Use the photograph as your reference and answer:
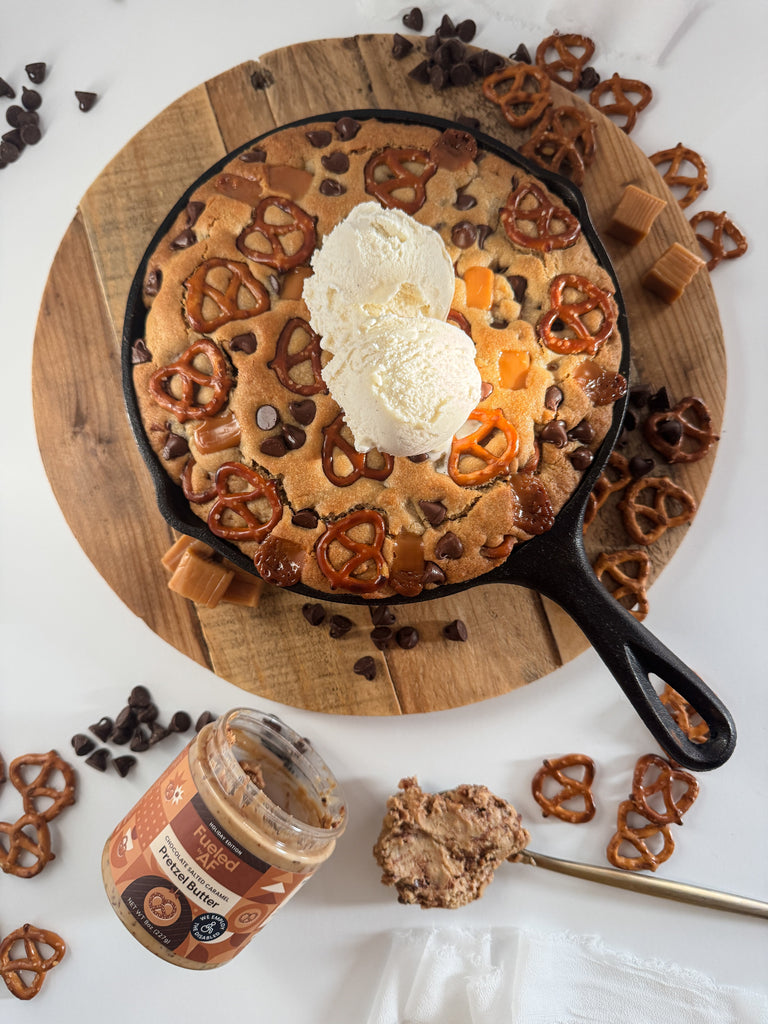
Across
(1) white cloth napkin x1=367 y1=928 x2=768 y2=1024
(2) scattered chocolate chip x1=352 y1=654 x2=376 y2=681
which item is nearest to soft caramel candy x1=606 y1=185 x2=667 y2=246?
(2) scattered chocolate chip x1=352 y1=654 x2=376 y2=681

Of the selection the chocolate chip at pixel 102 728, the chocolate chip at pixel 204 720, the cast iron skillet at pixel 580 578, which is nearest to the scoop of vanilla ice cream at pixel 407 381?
the cast iron skillet at pixel 580 578

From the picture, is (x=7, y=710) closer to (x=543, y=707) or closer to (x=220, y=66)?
(x=543, y=707)

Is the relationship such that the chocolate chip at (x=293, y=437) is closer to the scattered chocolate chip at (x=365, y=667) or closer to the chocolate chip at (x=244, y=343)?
the chocolate chip at (x=244, y=343)

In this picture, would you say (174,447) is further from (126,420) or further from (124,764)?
(124,764)

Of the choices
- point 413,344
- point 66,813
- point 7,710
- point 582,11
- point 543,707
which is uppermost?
point 582,11

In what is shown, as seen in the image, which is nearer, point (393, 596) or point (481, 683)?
point (393, 596)

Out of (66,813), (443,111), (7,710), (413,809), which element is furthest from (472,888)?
(443,111)

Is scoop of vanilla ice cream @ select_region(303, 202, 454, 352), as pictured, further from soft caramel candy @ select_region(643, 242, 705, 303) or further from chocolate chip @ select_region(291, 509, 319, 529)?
soft caramel candy @ select_region(643, 242, 705, 303)
